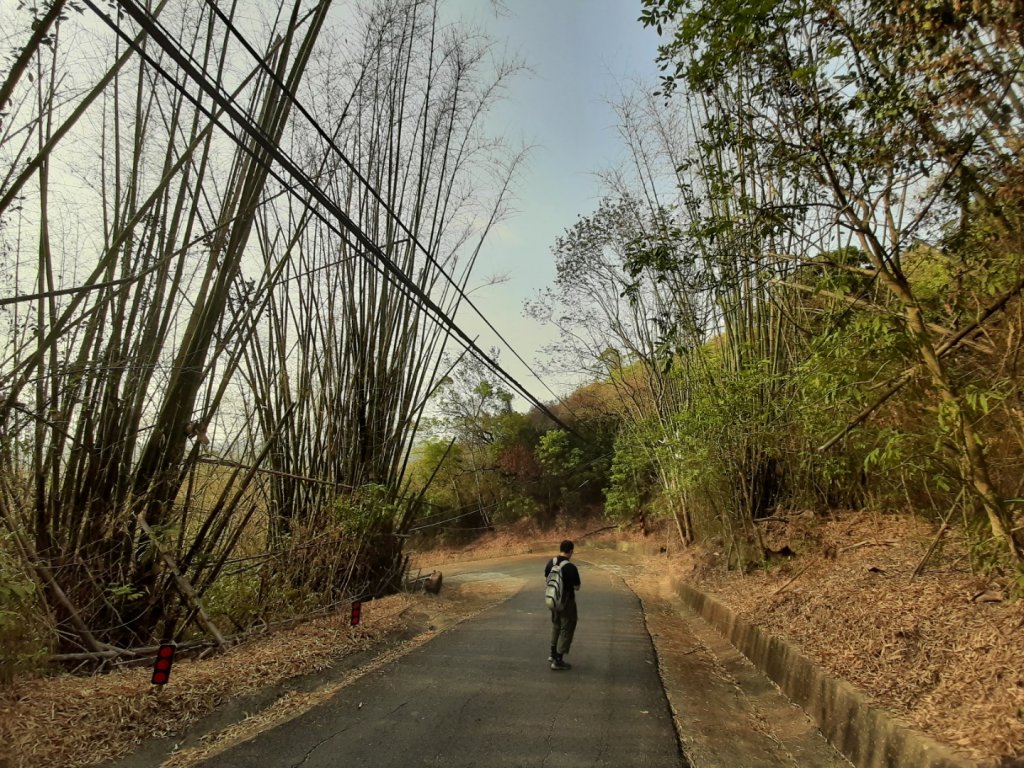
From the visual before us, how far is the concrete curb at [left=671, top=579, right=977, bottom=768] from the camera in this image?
238 centimetres

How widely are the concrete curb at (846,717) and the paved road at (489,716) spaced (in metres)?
0.82

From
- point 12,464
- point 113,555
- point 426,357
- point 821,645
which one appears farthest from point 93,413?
point 821,645

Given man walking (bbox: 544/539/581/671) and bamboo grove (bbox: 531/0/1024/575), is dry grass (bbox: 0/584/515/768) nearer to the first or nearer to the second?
man walking (bbox: 544/539/581/671)

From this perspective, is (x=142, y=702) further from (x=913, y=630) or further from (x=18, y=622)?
(x=913, y=630)

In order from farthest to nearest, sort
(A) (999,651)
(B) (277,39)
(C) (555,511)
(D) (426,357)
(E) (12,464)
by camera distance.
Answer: (C) (555,511)
(D) (426,357)
(B) (277,39)
(E) (12,464)
(A) (999,651)

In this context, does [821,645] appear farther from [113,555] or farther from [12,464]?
[12,464]

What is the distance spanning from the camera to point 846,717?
3029 millimetres

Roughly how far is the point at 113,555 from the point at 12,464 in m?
0.87

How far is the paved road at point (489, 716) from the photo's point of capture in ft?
9.73

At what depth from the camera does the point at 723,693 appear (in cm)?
425

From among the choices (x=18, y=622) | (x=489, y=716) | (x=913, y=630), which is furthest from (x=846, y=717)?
(x=18, y=622)

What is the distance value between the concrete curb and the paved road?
82 centimetres

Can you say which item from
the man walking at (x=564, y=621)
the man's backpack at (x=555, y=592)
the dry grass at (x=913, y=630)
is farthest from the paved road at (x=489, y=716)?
the dry grass at (x=913, y=630)

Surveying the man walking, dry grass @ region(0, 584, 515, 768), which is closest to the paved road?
the man walking
